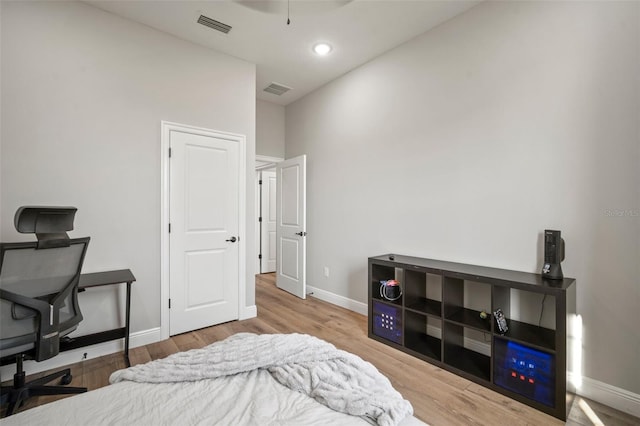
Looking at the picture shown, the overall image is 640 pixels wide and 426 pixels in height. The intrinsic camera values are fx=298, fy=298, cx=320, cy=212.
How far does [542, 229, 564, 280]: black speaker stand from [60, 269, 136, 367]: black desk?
3161 mm

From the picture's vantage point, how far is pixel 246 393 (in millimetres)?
1180

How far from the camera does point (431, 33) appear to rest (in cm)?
296

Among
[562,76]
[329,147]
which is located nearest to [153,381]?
[562,76]

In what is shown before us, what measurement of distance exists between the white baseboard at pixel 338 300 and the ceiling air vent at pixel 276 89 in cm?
294

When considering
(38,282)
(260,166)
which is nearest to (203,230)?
(38,282)

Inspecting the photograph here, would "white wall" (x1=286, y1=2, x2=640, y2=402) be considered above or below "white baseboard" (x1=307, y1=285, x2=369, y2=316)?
above

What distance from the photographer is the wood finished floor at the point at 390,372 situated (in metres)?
1.86

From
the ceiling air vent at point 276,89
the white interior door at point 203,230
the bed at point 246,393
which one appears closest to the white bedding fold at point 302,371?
the bed at point 246,393

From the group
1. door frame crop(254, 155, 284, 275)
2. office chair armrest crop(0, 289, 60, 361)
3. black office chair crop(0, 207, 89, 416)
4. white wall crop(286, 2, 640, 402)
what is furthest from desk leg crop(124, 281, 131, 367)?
white wall crop(286, 2, 640, 402)

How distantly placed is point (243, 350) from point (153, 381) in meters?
0.38

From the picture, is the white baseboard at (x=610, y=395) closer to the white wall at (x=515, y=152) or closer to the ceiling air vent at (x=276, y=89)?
the white wall at (x=515, y=152)

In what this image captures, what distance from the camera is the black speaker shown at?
207 centimetres

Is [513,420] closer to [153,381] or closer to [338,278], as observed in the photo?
[153,381]

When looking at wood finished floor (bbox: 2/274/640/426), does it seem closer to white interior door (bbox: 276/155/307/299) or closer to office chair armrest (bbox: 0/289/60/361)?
office chair armrest (bbox: 0/289/60/361)
